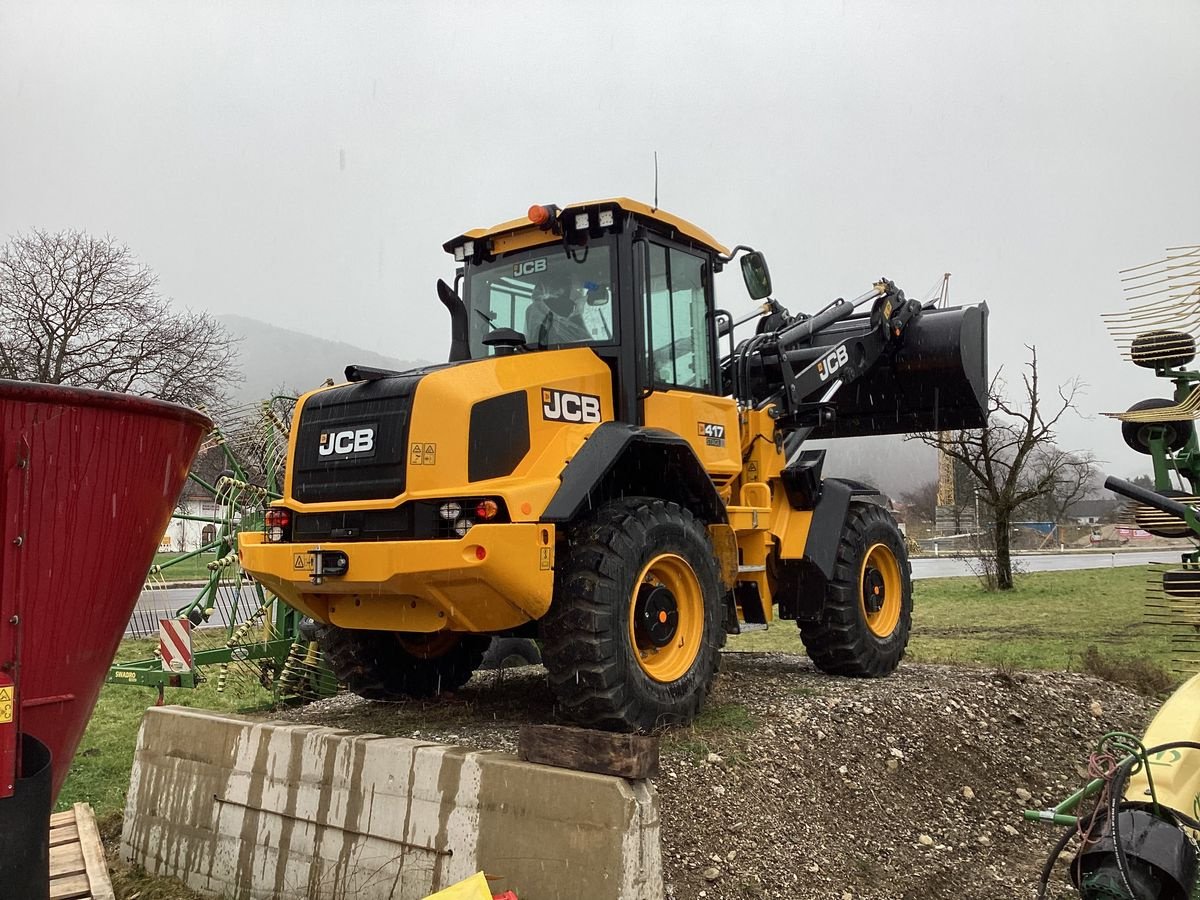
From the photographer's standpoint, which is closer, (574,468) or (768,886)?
(768,886)

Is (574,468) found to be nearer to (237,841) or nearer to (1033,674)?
(237,841)

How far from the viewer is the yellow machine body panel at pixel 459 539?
15.3 feet

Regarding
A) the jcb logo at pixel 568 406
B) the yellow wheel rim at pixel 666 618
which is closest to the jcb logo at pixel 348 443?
the jcb logo at pixel 568 406

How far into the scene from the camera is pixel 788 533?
7.21 metres

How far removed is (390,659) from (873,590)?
3666 millimetres

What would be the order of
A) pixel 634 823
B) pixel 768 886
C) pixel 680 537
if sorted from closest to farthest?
pixel 634 823 < pixel 768 886 < pixel 680 537

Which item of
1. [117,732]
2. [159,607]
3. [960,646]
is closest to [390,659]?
[117,732]

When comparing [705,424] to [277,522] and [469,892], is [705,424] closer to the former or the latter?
[277,522]

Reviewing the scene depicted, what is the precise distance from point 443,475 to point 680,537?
4.47 ft

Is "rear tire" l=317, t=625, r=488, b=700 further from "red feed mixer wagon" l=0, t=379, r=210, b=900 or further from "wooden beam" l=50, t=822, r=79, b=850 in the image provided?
"red feed mixer wagon" l=0, t=379, r=210, b=900

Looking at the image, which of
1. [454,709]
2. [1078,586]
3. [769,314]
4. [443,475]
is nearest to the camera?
[443,475]

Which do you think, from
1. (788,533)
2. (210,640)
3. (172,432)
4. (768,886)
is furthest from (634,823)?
(210,640)

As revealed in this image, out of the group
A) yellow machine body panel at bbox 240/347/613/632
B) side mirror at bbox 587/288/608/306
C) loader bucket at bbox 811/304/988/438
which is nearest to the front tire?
yellow machine body panel at bbox 240/347/613/632

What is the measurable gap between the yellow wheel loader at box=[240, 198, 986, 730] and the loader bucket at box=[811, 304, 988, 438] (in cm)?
76
